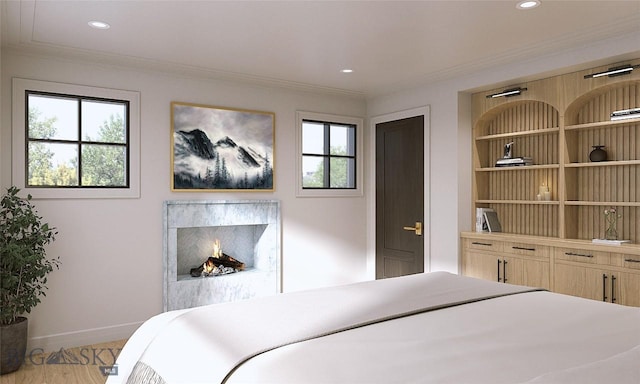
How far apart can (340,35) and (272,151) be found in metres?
1.87

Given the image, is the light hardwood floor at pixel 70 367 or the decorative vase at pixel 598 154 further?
the decorative vase at pixel 598 154

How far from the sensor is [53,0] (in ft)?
9.38

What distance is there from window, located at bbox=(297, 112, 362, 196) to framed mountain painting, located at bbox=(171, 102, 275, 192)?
0.47 m

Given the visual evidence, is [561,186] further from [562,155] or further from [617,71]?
[617,71]

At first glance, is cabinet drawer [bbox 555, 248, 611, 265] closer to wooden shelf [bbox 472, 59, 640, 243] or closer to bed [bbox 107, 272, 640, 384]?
wooden shelf [bbox 472, 59, 640, 243]

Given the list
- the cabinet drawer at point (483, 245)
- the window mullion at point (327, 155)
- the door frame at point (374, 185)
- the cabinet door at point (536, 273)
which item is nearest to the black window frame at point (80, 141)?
the window mullion at point (327, 155)

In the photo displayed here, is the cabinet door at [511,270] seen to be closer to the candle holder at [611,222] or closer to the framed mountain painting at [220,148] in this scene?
the candle holder at [611,222]

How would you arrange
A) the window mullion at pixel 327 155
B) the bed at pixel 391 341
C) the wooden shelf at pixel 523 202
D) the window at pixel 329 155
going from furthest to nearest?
1. the window mullion at pixel 327 155
2. the window at pixel 329 155
3. the wooden shelf at pixel 523 202
4. the bed at pixel 391 341

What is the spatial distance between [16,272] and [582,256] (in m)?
4.37

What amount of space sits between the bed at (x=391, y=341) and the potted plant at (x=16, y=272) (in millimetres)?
1818

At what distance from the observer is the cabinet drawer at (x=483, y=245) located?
4.32 m

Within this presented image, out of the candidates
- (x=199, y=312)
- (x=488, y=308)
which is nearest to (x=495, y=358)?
(x=488, y=308)

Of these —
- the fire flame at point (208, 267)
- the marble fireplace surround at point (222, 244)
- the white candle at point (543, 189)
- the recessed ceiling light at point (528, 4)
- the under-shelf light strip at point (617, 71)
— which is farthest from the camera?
the fire flame at point (208, 267)

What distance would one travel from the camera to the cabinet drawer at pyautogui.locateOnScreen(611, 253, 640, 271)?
3.34 metres
